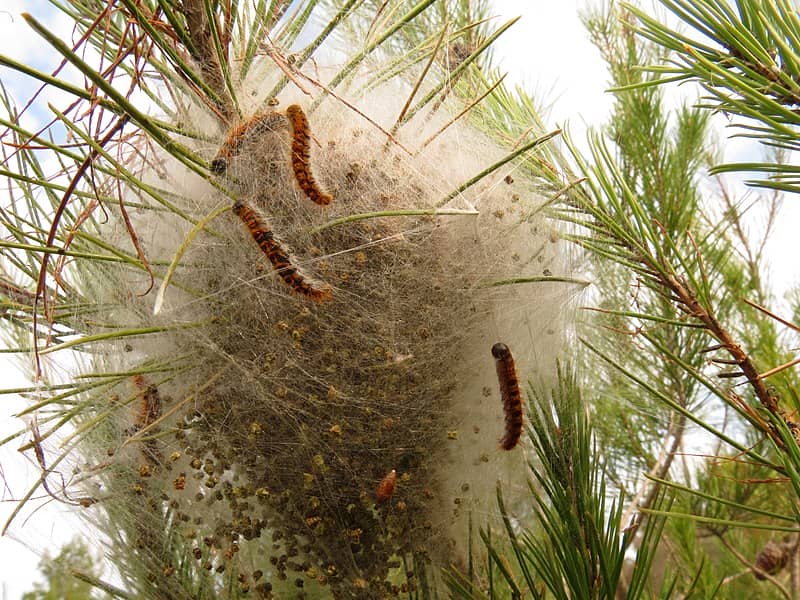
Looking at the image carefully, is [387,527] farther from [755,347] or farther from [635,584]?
[755,347]

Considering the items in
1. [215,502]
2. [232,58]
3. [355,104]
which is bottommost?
[215,502]

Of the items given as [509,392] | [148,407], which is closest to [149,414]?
[148,407]

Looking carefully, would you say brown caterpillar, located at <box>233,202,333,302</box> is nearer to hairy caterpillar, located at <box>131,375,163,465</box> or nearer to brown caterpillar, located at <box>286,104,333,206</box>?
brown caterpillar, located at <box>286,104,333,206</box>

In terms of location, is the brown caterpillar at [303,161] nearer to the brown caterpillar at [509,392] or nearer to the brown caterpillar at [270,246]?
the brown caterpillar at [270,246]

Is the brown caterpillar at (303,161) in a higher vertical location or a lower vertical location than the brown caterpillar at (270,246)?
higher

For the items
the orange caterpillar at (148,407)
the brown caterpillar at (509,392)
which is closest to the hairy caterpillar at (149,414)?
the orange caterpillar at (148,407)

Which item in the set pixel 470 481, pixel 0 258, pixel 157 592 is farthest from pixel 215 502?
pixel 0 258

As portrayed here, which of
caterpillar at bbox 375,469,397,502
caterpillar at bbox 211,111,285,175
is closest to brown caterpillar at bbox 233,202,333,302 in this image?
caterpillar at bbox 211,111,285,175
